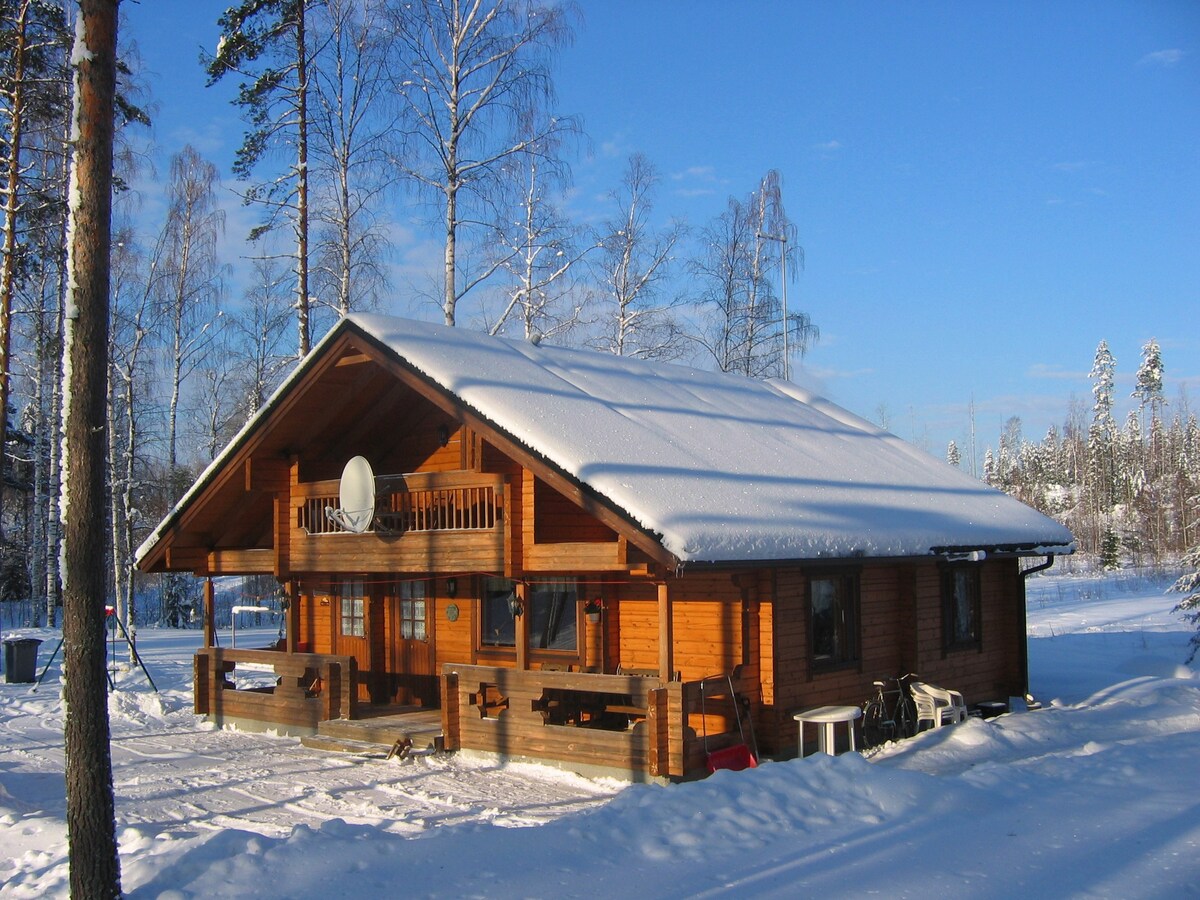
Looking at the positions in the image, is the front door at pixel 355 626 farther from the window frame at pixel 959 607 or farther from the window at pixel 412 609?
the window frame at pixel 959 607

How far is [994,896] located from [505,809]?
4.26 m

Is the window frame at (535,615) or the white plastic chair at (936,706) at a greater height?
the window frame at (535,615)

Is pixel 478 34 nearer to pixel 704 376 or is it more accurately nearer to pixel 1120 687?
pixel 704 376

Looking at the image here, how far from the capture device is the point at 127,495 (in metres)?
24.0

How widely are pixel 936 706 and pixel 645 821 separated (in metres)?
6.54

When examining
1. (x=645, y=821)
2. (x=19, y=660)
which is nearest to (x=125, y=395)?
(x=19, y=660)

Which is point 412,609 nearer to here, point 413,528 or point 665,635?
point 413,528

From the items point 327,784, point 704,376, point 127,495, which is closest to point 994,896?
point 327,784

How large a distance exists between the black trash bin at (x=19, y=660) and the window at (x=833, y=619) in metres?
12.9

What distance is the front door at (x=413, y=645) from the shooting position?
565 inches

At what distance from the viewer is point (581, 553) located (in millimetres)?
10500

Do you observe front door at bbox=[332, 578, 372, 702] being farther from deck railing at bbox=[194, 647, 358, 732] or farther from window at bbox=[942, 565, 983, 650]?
window at bbox=[942, 565, 983, 650]

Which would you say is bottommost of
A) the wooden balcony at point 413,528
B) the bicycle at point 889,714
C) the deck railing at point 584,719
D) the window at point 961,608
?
the bicycle at point 889,714

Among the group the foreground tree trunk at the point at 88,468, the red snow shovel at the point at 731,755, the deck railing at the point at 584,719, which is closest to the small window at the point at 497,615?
the deck railing at the point at 584,719
